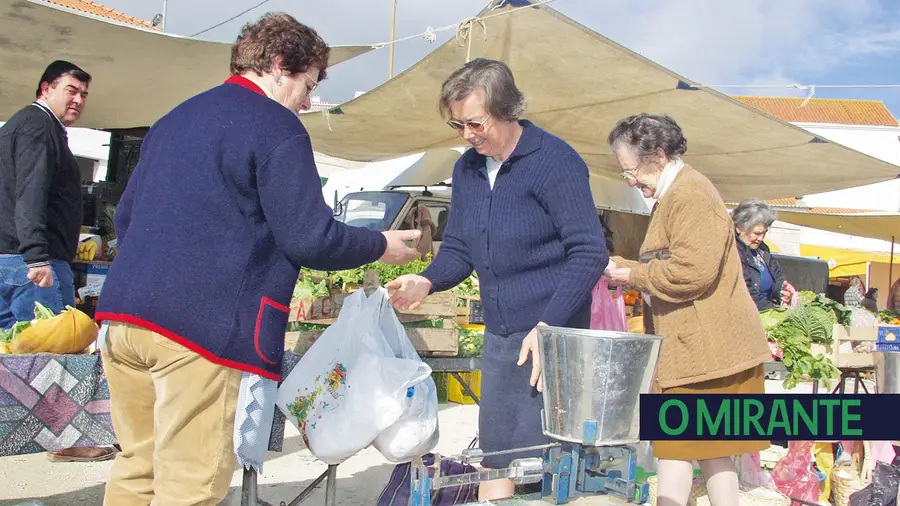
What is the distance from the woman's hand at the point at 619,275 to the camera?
2762 millimetres

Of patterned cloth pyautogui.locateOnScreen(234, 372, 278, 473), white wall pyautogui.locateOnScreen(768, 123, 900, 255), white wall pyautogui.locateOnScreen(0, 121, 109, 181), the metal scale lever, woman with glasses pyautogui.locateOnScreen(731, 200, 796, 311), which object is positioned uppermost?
white wall pyautogui.locateOnScreen(768, 123, 900, 255)

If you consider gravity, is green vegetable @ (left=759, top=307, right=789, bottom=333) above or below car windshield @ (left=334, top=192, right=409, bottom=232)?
below

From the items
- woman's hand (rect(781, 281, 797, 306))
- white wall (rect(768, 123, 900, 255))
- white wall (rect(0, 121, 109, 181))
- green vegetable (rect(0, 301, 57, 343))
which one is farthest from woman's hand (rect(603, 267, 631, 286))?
white wall (rect(768, 123, 900, 255))

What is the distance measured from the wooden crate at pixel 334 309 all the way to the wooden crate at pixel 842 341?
246 centimetres

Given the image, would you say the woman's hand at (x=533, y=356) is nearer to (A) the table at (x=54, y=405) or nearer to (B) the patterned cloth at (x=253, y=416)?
(B) the patterned cloth at (x=253, y=416)

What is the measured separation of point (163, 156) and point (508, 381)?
3.81 ft

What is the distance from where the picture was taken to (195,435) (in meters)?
1.76

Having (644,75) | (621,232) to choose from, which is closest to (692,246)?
(644,75)

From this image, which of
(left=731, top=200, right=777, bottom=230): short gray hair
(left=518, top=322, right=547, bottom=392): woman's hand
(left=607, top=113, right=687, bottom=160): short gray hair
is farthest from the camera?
(left=731, top=200, right=777, bottom=230): short gray hair

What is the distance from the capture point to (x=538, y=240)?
7.39 ft

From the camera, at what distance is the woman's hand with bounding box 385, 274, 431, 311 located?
2462 mm

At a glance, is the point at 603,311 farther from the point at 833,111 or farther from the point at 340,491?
the point at 833,111

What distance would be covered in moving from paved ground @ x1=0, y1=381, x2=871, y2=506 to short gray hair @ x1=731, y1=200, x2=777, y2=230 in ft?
8.07

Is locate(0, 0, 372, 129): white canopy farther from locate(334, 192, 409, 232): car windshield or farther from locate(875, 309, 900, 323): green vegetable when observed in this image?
locate(875, 309, 900, 323): green vegetable
